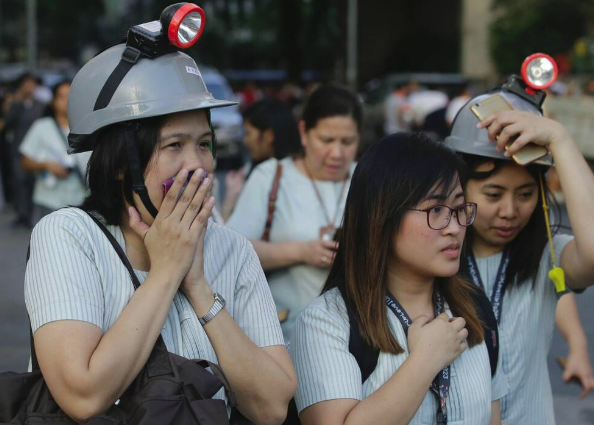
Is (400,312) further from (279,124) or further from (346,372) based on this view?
(279,124)

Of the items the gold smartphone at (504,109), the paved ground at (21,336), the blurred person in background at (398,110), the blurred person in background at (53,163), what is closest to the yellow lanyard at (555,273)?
the gold smartphone at (504,109)

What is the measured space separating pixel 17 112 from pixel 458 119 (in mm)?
11431

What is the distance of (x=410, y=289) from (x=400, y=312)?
0.11 meters

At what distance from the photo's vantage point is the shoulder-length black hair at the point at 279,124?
625 centimetres

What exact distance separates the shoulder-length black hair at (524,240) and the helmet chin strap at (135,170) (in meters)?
1.33

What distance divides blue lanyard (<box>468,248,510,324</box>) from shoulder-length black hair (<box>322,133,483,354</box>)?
18.6 inches

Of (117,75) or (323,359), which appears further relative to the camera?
(323,359)

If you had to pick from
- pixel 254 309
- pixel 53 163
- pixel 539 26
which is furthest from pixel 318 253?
pixel 539 26

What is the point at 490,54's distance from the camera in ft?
131

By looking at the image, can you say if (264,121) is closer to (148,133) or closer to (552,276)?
(552,276)

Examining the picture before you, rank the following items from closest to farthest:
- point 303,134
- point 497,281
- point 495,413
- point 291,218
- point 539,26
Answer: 1. point 495,413
2. point 497,281
3. point 291,218
4. point 303,134
5. point 539,26

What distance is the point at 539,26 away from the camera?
36.3 meters

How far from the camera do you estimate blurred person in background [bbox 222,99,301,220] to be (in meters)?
6.23

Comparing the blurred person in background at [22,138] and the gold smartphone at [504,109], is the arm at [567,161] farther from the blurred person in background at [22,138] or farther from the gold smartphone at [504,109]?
the blurred person in background at [22,138]
